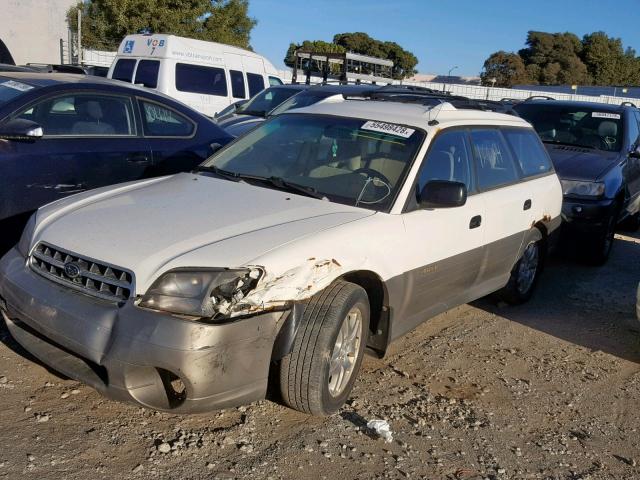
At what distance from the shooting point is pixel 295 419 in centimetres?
339

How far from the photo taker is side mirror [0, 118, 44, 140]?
4.66 m

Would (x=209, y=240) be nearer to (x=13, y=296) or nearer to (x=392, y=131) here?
(x=13, y=296)

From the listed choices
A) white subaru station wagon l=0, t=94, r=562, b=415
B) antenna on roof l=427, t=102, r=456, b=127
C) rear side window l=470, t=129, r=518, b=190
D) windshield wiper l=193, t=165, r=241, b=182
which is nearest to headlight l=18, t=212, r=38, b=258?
white subaru station wagon l=0, t=94, r=562, b=415

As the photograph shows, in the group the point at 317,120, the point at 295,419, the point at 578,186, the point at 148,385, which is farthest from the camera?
the point at 578,186

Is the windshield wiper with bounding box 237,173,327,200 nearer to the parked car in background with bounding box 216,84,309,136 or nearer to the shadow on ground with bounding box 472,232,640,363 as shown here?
the shadow on ground with bounding box 472,232,640,363

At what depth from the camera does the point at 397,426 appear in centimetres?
344

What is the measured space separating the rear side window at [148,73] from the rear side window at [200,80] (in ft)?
1.36

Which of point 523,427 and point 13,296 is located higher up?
point 13,296

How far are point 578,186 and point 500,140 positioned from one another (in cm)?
223

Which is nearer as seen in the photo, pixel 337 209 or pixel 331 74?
pixel 337 209

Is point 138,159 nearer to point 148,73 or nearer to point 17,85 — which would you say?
Answer: point 17,85

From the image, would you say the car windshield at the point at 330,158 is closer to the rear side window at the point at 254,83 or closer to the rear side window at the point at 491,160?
Result: the rear side window at the point at 491,160

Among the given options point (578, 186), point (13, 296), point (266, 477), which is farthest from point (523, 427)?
point (578, 186)

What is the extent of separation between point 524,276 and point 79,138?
3.85m
